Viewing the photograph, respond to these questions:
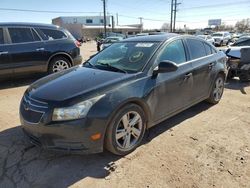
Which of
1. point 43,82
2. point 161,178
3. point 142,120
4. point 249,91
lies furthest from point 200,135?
point 249,91

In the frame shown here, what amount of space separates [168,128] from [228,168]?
1329mm

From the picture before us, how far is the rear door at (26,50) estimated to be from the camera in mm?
7125

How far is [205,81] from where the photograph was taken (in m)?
4.86

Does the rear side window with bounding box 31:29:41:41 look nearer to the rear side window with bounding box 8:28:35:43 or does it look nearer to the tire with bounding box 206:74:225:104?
the rear side window with bounding box 8:28:35:43

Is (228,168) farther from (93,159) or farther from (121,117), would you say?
(93,159)

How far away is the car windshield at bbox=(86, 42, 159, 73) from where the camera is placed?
3.80 m

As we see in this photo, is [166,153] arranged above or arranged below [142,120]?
below

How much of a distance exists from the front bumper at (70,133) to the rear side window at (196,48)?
8.22 ft

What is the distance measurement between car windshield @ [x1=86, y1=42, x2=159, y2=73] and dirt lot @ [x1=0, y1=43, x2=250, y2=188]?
1.18 metres

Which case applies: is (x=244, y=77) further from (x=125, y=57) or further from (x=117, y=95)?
(x=117, y=95)

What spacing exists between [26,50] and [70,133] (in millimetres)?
5185

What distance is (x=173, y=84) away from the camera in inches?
157

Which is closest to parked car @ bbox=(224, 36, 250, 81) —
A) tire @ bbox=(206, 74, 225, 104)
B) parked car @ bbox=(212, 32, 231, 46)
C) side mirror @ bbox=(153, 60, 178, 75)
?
tire @ bbox=(206, 74, 225, 104)

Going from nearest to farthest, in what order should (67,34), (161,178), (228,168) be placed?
1. (161,178)
2. (228,168)
3. (67,34)
